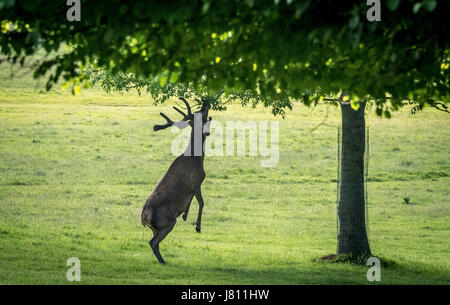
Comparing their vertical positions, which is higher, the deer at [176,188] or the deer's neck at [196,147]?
the deer's neck at [196,147]

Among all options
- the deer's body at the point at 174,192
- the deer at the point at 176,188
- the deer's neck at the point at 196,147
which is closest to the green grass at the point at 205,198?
the deer at the point at 176,188

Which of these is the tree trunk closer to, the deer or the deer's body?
the deer

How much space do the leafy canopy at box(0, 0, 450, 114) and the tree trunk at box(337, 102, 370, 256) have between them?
20.3ft

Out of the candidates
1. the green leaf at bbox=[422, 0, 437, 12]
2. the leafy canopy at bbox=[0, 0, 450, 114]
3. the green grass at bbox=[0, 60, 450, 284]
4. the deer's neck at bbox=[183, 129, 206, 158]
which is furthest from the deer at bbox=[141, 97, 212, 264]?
the green leaf at bbox=[422, 0, 437, 12]

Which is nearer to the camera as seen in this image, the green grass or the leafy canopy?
the leafy canopy

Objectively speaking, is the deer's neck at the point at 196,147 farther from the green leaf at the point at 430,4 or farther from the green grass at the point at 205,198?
the green leaf at the point at 430,4

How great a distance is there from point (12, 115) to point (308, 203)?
20972mm

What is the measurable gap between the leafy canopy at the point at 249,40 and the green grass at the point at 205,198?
1.26 meters

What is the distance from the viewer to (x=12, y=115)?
133 feet

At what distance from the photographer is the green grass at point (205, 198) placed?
606 inches

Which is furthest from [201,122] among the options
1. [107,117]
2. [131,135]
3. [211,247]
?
[107,117]

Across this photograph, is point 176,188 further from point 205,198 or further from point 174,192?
point 205,198

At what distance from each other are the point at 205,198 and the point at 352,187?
13220mm

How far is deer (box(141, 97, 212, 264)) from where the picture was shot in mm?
14445
